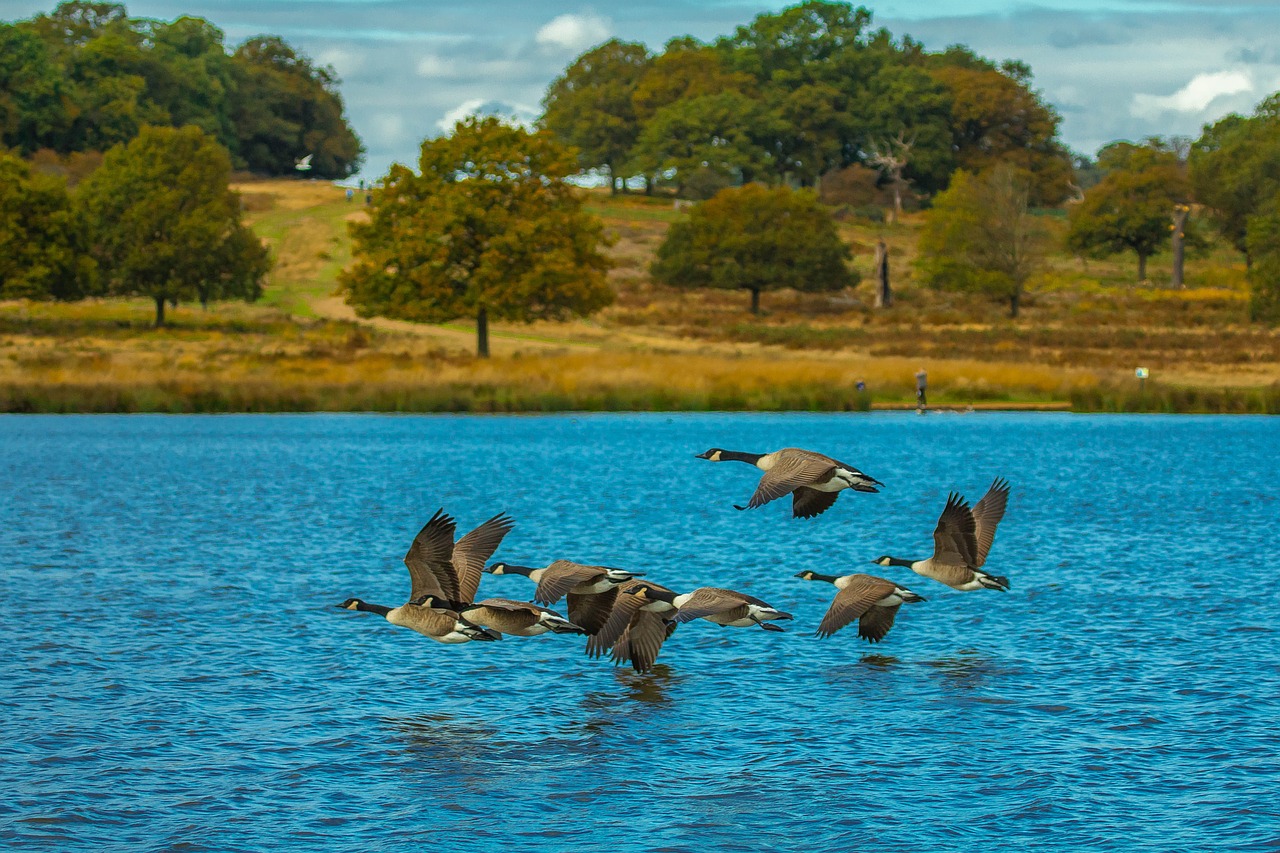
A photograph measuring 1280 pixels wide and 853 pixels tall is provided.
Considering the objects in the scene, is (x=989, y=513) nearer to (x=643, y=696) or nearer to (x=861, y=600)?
(x=861, y=600)

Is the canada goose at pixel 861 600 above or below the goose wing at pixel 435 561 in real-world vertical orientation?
below

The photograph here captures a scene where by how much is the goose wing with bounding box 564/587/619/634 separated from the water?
46.1 inches

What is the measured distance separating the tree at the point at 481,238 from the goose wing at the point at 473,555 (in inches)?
2178

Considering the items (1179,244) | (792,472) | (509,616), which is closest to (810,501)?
(792,472)

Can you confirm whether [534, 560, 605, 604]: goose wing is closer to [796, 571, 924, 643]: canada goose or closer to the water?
the water

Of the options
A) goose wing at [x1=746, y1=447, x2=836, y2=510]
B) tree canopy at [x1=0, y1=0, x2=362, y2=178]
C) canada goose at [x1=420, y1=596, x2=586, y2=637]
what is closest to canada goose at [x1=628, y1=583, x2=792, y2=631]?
canada goose at [x1=420, y1=596, x2=586, y2=637]

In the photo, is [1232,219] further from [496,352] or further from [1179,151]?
[496,352]

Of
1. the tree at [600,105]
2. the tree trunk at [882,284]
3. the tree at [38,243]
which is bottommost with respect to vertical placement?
the tree trunk at [882,284]

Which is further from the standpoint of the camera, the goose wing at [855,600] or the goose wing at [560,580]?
the goose wing at [855,600]

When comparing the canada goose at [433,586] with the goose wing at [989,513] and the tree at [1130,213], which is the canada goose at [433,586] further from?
the tree at [1130,213]

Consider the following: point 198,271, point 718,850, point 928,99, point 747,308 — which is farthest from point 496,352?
point 928,99

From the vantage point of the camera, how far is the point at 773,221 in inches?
4129

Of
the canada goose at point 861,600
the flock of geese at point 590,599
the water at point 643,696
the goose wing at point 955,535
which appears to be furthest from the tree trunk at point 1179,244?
the flock of geese at point 590,599

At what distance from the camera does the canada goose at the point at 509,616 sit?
16344 mm
